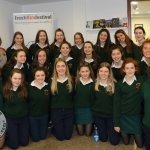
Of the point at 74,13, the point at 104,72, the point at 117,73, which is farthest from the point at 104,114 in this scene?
the point at 74,13

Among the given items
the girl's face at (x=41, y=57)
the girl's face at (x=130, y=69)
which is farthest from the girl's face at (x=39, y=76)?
the girl's face at (x=130, y=69)

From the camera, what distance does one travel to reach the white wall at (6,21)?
19.5ft

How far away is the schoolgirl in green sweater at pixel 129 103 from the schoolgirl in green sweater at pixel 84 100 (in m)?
0.51

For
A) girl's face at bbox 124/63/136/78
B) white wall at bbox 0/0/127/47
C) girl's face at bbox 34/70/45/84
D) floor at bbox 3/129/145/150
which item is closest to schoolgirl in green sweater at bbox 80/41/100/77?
girl's face at bbox 34/70/45/84

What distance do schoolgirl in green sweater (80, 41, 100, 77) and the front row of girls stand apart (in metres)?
0.39

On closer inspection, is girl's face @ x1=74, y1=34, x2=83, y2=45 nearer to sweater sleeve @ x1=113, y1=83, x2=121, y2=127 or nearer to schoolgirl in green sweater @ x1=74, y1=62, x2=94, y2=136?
schoolgirl in green sweater @ x1=74, y1=62, x2=94, y2=136

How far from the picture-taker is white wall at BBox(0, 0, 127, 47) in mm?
6031

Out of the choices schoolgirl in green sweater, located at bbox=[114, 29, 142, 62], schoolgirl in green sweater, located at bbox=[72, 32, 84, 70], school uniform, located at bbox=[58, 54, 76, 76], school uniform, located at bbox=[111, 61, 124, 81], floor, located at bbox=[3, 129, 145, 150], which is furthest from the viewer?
schoolgirl in green sweater, located at bbox=[72, 32, 84, 70]

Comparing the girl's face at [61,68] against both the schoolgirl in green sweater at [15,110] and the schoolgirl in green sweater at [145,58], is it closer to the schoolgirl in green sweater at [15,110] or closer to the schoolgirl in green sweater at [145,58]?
the schoolgirl in green sweater at [15,110]

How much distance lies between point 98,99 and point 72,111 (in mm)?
500

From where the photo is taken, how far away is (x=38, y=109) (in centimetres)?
345

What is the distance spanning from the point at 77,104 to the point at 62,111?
0.90 ft

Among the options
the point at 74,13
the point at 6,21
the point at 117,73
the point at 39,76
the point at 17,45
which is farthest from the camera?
the point at 74,13

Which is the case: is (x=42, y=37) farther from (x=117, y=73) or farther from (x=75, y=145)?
(x=75, y=145)
